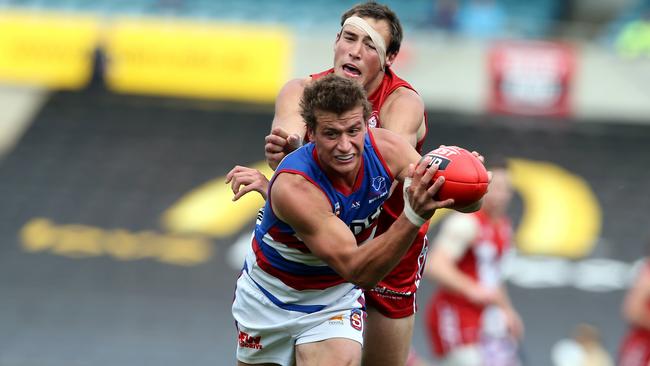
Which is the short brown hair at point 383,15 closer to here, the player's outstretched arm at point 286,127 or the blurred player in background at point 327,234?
the player's outstretched arm at point 286,127

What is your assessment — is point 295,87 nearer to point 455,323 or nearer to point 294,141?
point 294,141

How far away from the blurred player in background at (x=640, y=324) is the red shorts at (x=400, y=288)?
Result: 8.97ft

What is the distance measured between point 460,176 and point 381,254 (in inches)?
18.2

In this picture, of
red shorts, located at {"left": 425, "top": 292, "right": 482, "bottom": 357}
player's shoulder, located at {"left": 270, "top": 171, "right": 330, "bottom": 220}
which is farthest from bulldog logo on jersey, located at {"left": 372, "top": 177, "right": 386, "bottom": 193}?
red shorts, located at {"left": 425, "top": 292, "right": 482, "bottom": 357}

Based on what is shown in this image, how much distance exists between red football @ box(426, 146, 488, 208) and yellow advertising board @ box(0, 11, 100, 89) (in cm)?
1255

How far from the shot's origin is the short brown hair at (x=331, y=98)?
16.1 ft

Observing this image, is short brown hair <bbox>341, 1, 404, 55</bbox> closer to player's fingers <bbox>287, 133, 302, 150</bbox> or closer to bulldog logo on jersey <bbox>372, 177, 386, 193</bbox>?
player's fingers <bbox>287, 133, 302, 150</bbox>

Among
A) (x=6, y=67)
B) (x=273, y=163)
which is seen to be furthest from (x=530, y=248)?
(x=273, y=163)

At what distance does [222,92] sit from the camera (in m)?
17.1

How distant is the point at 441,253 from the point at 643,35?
945 cm

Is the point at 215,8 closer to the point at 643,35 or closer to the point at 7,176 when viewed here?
the point at 7,176

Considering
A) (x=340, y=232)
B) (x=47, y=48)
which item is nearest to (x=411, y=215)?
(x=340, y=232)

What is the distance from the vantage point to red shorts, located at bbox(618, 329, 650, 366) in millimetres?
8297

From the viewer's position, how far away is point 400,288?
600cm
